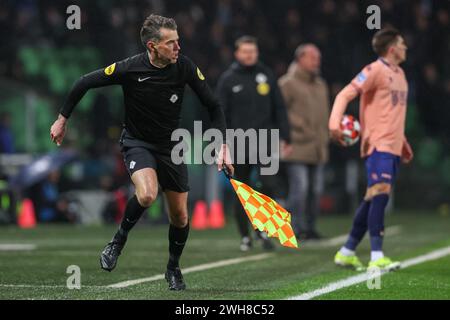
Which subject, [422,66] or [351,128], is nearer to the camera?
[351,128]

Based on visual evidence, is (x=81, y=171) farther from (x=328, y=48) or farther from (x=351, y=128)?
(x=351, y=128)

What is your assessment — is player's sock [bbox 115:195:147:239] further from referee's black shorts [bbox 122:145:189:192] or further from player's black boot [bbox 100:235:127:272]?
referee's black shorts [bbox 122:145:189:192]

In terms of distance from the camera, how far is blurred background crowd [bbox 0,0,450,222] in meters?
20.5

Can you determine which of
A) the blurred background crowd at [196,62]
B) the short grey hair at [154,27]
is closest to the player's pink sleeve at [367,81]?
the short grey hair at [154,27]

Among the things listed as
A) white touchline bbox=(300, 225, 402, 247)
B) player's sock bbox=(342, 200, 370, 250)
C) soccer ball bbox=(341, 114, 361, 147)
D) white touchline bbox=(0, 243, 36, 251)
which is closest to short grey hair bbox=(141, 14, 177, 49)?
soccer ball bbox=(341, 114, 361, 147)

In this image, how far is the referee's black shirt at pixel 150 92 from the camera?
328 inches

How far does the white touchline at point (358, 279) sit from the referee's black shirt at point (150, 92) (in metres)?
1.28

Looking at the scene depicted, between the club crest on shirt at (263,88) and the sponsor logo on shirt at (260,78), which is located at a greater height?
the sponsor logo on shirt at (260,78)

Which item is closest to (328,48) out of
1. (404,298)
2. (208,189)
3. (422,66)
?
(422,66)

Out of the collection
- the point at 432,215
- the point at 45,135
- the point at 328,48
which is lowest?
the point at 432,215

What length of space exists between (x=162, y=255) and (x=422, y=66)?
36.0 feet

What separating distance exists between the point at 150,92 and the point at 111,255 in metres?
1.18

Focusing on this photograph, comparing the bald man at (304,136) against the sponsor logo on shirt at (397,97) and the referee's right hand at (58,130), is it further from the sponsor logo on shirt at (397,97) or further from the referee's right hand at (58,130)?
the referee's right hand at (58,130)

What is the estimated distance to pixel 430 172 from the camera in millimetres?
21609
